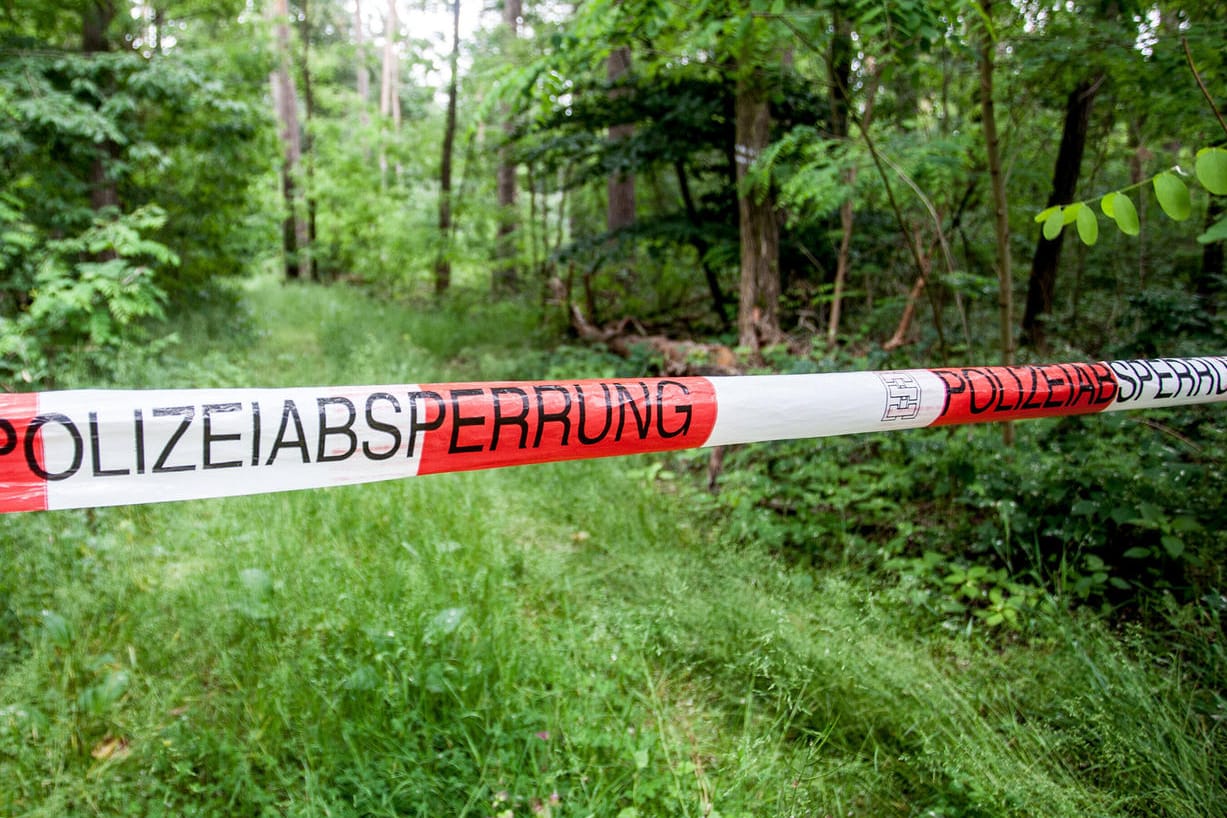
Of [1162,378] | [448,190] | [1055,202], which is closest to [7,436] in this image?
[1162,378]

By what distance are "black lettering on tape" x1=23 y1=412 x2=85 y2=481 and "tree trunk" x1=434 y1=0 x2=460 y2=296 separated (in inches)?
367

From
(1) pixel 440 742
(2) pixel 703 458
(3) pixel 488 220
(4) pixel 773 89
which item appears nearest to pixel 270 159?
(3) pixel 488 220

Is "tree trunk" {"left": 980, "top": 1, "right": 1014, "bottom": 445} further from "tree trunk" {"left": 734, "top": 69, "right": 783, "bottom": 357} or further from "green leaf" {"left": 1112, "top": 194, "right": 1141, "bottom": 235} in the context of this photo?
"green leaf" {"left": 1112, "top": 194, "right": 1141, "bottom": 235}

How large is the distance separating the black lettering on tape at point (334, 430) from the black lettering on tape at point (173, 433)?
0.23 metres

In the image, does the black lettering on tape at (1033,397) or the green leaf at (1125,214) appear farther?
the black lettering on tape at (1033,397)

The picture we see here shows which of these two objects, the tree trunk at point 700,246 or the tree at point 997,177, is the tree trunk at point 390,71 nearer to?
the tree trunk at point 700,246

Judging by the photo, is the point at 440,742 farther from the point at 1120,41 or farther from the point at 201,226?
the point at 201,226

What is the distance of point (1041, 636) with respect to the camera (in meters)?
2.43

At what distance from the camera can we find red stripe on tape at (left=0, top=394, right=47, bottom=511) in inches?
44.9

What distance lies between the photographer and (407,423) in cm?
140

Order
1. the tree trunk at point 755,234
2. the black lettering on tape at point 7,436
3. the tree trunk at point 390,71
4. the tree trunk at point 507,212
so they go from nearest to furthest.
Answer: the black lettering on tape at point 7,436, the tree trunk at point 755,234, the tree trunk at point 507,212, the tree trunk at point 390,71

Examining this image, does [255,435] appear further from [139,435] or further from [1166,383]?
[1166,383]

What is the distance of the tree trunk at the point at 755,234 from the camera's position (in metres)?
4.63

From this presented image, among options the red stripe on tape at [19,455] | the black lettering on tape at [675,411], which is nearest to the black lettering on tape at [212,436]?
the red stripe on tape at [19,455]
